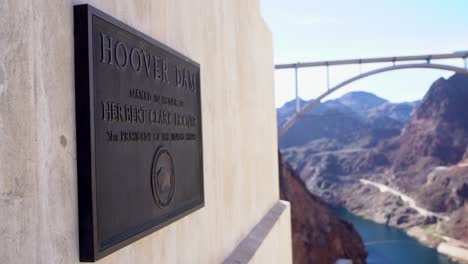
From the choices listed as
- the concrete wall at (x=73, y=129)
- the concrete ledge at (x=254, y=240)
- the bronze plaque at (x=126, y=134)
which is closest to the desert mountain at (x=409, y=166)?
the concrete ledge at (x=254, y=240)

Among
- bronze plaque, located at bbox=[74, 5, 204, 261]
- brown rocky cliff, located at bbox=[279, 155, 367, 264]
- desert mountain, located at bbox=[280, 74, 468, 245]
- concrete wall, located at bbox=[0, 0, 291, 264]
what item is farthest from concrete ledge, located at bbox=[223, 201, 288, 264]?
desert mountain, located at bbox=[280, 74, 468, 245]

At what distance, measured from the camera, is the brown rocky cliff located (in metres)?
17.6

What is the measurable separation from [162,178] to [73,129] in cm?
60

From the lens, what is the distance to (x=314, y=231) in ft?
61.7

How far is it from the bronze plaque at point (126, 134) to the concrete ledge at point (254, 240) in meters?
1.01

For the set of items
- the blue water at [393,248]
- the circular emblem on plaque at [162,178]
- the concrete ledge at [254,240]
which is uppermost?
the circular emblem on plaque at [162,178]

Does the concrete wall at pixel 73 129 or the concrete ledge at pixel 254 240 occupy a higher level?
the concrete wall at pixel 73 129

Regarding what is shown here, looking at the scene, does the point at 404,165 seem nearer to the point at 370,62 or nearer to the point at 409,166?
the point at 409,166

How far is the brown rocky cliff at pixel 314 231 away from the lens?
57.8ft

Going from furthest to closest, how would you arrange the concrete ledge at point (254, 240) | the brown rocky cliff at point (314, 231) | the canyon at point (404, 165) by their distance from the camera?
the canyon at point (404, 165) → the brown rocky cliff at point (314, 231) → the concrete ledge at point (254, 240)

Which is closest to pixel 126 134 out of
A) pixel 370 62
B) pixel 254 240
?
pixel 254 240

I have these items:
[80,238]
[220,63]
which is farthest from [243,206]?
[80,238]

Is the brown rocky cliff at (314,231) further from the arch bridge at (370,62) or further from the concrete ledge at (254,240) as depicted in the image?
the concrete ledge at (254,240)

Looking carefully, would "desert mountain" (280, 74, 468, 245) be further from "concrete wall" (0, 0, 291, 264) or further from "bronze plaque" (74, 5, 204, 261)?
"bronze plaque" (74, 5, 204, 261)
